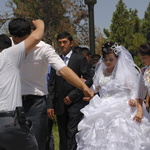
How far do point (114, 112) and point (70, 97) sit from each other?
29.8 inches

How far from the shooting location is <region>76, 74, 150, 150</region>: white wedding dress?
547 cm

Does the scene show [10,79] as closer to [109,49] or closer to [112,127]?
[112,127]

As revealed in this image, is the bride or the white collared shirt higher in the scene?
the white collared shirt

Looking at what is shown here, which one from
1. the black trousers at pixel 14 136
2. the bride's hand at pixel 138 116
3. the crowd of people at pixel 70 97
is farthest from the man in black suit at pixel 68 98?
the black trousers at pixel 14 136

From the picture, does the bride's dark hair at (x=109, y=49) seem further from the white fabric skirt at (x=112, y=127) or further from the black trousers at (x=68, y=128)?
the black trousers at (x=68, y=128)

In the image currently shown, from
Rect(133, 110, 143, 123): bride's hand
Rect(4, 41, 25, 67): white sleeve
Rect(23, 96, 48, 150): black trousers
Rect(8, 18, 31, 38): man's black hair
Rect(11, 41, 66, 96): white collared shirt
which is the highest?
Rect(8, 18, 31, 38): man's black hair

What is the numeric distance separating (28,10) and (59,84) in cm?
1036

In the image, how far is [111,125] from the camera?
5.64 m

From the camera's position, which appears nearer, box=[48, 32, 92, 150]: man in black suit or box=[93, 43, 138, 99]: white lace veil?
box=[93, 43, 138, 99]: white lace veil

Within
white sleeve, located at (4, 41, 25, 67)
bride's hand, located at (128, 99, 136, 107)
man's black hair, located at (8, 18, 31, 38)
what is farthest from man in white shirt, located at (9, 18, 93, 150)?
bride's hand, located at (128, 99, 136, 107)

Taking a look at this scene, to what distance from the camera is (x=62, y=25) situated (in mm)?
16328

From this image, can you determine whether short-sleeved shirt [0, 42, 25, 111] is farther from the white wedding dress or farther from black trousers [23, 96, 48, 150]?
the white wedding dress

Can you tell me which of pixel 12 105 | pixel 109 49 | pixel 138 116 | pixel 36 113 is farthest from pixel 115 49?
pixel 12 105

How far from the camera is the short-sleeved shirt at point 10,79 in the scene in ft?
11.5
